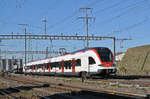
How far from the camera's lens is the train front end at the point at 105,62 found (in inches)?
889

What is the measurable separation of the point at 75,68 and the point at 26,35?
1609 centimetres

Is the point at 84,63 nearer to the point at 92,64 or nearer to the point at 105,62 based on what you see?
the point at 92,64

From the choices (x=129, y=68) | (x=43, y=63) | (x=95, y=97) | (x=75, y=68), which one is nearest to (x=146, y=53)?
(x=129, y=68)

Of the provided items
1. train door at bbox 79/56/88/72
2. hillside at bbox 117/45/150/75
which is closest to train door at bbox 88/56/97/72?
train door at bbox 79/56/88/72

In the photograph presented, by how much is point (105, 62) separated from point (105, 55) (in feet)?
2.95

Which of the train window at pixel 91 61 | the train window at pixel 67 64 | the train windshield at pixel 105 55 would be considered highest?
the train windshield at pixel 105 55

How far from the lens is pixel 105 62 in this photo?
75.2 ft

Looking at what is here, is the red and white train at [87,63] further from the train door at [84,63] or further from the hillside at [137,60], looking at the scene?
the hillside at [137,60]

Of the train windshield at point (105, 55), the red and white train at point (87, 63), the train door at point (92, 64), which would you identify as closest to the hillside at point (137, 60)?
the red and white train at point (87, 63)

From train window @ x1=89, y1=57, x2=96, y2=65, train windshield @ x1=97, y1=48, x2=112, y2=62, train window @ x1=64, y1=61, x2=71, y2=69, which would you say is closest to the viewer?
train windshield @ x1=97, y1=48, x2=112, y2=62

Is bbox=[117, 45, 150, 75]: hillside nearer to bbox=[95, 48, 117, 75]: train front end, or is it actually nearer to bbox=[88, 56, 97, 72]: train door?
bbox=[95, 48, 117, 75]: train front end

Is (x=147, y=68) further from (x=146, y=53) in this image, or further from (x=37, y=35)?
(x=37, y=35)

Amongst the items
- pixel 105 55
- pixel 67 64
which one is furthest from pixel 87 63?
pixel 67 64

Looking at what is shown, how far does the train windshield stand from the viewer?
75.8 feet
